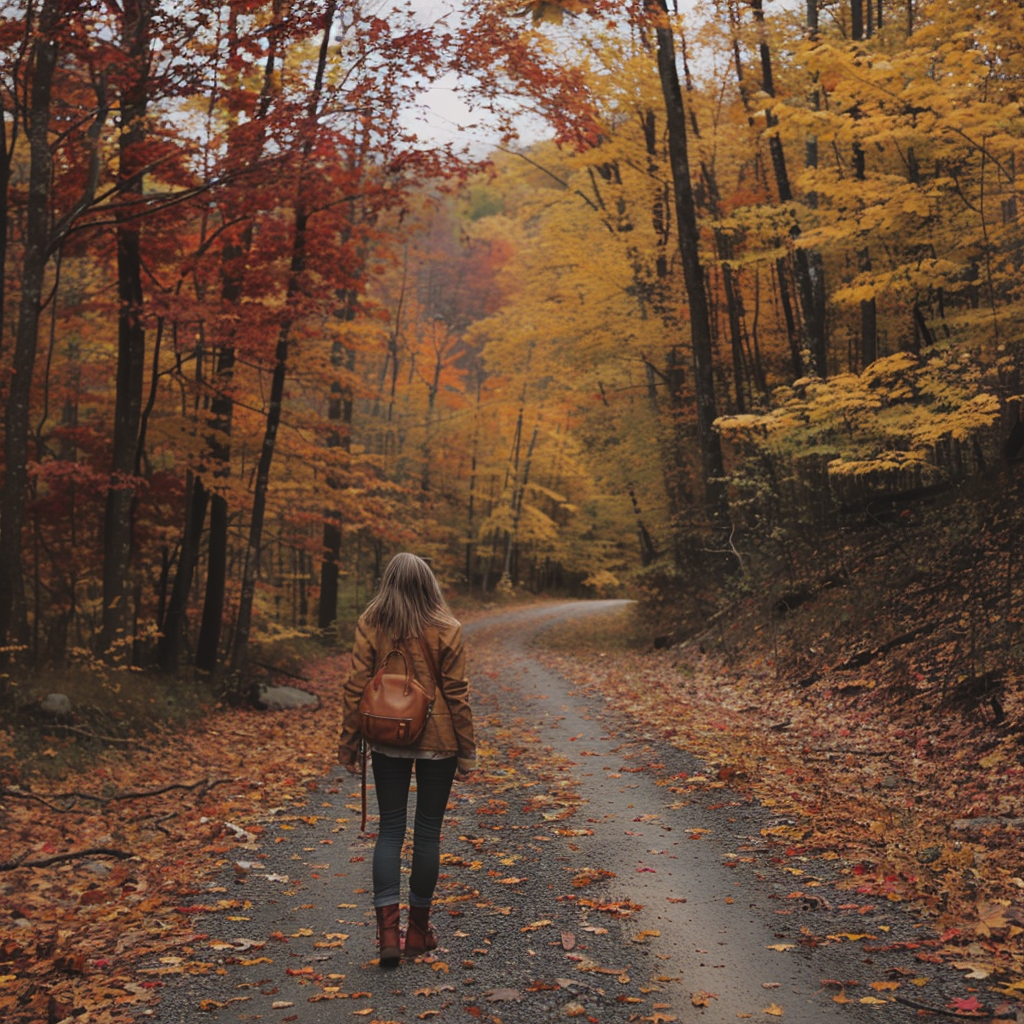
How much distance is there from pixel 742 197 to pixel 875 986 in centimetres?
1628

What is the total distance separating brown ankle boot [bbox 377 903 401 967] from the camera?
4133 mm

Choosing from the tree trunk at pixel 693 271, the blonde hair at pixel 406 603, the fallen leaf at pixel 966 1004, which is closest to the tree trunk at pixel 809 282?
the tree trunk at pixel 693 271

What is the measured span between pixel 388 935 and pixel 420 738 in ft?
3.02

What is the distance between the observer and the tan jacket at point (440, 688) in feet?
14.1

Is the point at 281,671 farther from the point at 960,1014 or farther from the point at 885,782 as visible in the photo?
the point at 960,1014

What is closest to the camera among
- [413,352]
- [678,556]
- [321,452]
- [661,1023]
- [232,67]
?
[661,1023]

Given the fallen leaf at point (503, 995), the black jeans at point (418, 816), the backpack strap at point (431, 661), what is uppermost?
the backpack strap at point (431, 661)

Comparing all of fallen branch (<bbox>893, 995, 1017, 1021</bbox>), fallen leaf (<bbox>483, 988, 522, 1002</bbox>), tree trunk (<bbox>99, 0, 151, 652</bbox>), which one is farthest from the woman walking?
tree trunk (<bbox>99, 0, 151, 652</bbox>)

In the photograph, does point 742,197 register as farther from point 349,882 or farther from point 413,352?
point 413,352

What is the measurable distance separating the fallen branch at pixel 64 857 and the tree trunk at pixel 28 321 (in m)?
2.82

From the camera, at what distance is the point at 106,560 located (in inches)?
435

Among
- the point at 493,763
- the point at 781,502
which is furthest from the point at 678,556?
the point at 493,763

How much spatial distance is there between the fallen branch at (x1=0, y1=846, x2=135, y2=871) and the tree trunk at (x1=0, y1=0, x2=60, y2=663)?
282 cm

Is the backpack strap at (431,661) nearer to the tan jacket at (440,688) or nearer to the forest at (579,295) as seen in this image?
the tan jacket at (440,688)
